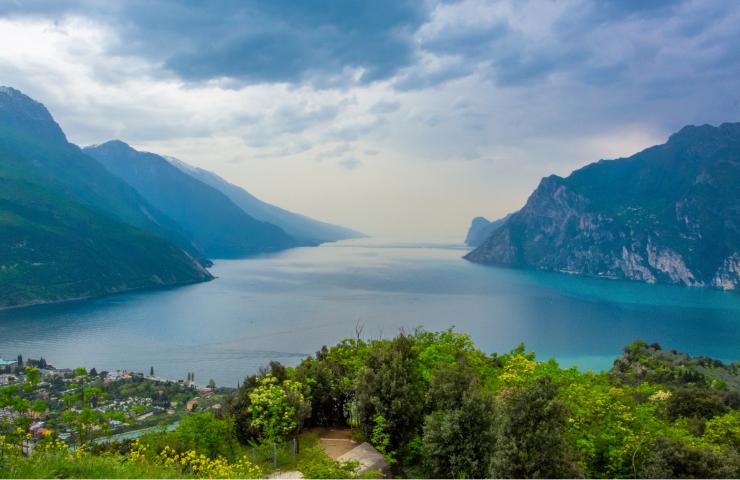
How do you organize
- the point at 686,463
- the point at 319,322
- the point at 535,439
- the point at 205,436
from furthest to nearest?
1. the point at 319,322
2. the point at 205,436
3. the point at 686,463
4. the point at 535,439

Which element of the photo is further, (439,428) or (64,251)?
(64,251)

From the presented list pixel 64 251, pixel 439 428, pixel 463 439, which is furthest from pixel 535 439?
pixel 64 251

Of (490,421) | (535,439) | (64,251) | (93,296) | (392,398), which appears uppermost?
(64,251)

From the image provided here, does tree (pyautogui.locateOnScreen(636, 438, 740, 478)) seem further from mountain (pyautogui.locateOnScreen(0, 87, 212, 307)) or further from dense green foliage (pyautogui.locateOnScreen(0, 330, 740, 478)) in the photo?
mountain (pyautogui.locateOnScreen(0, 87, 212, 307))

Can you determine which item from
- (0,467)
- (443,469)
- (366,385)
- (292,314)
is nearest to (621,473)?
(443,469)

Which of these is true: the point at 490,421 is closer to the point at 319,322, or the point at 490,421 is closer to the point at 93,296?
the point at 319,322

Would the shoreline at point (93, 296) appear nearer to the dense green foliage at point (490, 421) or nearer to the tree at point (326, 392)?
the tree at point (326, 392)
